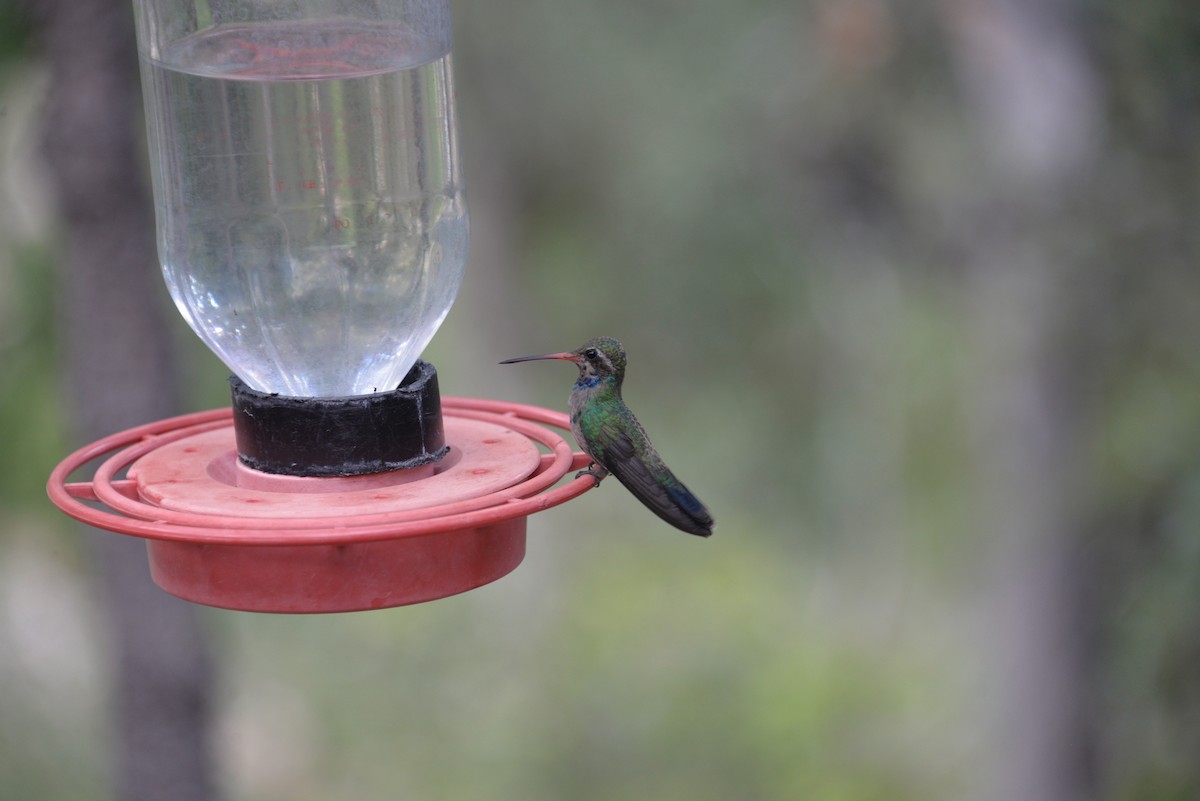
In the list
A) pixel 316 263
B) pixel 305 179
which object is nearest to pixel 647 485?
pixel 316 263

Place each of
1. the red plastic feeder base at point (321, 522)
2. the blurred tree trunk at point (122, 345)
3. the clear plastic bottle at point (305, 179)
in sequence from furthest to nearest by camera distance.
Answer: the blurred tree trunk at point (122, 345) < the clear plastic bottle at point (305, 179) < the red plastic feeder base at point (321, 522)

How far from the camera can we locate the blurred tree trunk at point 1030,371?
7227 mm

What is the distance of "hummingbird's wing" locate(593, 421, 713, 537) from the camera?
2734mm

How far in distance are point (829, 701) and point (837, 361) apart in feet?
25.2

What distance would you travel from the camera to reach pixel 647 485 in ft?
9.12

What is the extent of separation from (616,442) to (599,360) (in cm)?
31

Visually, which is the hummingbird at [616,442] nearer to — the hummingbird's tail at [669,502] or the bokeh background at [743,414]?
the hummingbird's tail at [669,502]

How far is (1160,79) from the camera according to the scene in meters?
5.54

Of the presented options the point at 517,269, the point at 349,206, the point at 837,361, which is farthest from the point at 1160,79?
the point at 517,269

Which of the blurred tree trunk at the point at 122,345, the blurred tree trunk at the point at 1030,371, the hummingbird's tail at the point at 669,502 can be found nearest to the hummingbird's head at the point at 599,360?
the hummingbird's tail at the point at 669,502

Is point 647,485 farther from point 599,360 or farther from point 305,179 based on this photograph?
point 305,179

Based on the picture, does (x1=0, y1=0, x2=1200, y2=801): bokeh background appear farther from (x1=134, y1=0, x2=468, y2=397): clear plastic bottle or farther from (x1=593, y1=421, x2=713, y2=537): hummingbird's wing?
(x1=593, y1=421, x2=713, y2=537): hummingbird's wing

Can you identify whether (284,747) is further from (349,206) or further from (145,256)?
(349,206)

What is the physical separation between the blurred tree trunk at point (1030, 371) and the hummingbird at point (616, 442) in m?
4.41
